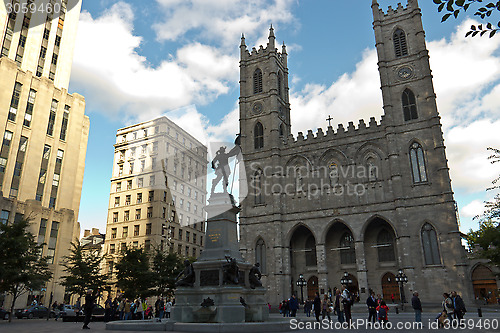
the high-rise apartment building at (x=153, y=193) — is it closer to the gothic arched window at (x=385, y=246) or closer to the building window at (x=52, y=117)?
the building window at (x=52, y=117)

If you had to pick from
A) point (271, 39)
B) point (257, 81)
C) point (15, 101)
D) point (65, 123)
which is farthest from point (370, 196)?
point (15, 101)

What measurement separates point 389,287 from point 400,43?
92.9ft

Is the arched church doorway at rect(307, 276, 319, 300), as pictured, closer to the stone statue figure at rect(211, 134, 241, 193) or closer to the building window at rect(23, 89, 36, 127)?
the stone statue figure at rect(211, 134, 241, 193)

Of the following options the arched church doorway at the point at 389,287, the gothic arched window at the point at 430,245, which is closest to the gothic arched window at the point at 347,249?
the arched church doorway at the point at 389,287

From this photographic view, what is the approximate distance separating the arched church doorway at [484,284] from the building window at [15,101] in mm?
51430

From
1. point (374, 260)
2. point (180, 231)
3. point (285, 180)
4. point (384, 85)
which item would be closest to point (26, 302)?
point (180, 231)

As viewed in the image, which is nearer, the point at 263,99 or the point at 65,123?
the point at 65,123

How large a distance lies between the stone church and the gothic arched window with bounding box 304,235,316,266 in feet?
0.39

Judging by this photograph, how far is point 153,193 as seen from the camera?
5894 centimetres

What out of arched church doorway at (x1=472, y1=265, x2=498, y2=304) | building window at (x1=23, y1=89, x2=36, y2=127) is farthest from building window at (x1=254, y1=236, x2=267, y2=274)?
building window at (x1=23, y1=89, x2=36, y2=127)

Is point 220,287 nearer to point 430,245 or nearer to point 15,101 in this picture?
point 430,245

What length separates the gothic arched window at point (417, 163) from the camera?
39.8 meters

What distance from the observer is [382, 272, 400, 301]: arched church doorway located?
39406 mm

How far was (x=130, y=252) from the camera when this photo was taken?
34875 mm
